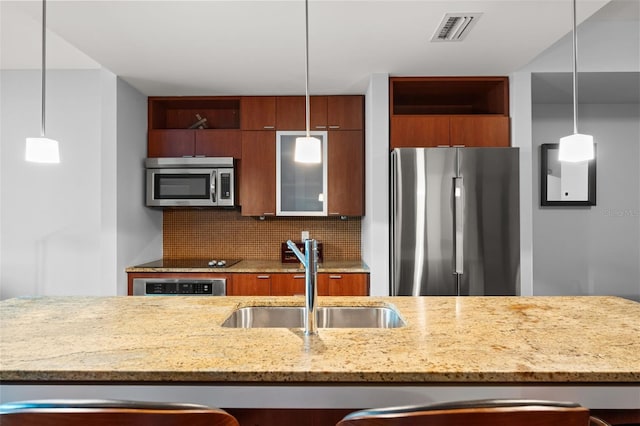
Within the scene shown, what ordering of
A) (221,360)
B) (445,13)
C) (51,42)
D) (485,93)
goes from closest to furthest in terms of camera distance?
1. (221,360)
2. (445,13)
3. (51,42)
4. (485,93)

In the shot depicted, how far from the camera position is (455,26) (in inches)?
92.5

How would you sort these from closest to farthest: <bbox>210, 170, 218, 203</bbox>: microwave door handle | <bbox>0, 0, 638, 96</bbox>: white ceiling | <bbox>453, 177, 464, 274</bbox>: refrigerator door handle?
<bbox>0, 0, 638, 96</bbox>: white ceiling < <bbox>453, 177, 464, 274</bbox>: refrigerator door handle < <bbox>210, 170, 218, 203</bbox>: microwave door handle

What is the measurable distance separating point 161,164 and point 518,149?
117 inches

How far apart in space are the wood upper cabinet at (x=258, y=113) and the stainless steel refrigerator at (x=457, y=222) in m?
1.32

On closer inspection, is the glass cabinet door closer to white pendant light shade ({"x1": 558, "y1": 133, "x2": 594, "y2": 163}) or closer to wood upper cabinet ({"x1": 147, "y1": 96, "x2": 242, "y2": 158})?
wood upper cabinet ({"x1": 147, "y1": 96, "x2": 242, "y2": 158})

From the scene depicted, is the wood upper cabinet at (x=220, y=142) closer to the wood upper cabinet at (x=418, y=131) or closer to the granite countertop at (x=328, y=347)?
the wood upper cabinet at (x=418, y=131)

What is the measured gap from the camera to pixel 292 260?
3.68 meters

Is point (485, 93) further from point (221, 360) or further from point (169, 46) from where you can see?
point (221, 360)

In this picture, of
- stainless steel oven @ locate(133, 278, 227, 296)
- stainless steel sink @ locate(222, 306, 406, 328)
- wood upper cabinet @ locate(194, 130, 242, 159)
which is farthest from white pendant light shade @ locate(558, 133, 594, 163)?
wood upper cabinet @ locate(194, 130, 242, 159)

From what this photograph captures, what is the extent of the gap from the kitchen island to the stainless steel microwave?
7.09ft

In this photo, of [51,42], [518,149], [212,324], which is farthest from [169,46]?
[518,149]

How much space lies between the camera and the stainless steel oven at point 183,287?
3.24 m

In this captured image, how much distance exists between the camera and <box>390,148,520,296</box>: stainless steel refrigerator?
9.57 feet

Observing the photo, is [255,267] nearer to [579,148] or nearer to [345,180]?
[345,180]
